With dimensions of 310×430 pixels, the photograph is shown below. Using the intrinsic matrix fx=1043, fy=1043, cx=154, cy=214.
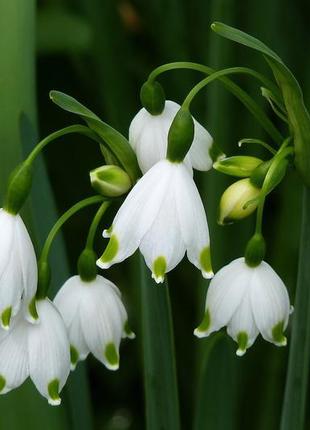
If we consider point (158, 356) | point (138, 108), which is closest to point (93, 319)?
point (158, 356)

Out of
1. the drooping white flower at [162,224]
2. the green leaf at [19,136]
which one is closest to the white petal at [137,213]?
the drooping white flower at [162,224]

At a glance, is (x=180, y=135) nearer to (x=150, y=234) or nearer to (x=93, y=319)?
(x=150, y=234)

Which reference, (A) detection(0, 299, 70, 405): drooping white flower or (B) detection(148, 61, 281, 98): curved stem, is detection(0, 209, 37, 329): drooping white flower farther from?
(B) detection(148, 61, 281, 98): curved stem

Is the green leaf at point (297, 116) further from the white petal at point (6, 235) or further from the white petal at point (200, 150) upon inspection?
the white petal at point (6, 235)

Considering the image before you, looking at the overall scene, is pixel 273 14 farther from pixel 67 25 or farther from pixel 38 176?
pixel 38 176

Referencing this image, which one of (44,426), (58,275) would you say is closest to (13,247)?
(58,275)

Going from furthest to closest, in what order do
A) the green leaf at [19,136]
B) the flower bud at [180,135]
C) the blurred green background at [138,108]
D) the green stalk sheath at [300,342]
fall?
the blurred green background at [138,108] → the green leaf at [19,136] → the green stalk sheath at [300,342] → the flower bud at [180,135]

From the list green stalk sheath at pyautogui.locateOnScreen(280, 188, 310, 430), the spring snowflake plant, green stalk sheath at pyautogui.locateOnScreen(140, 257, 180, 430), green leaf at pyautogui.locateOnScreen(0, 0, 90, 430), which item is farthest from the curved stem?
green leaf at pyautogui.locateOnScreen(0, 0, 90, 430)
